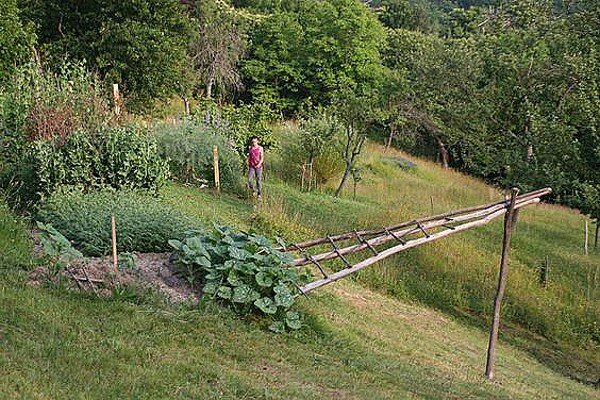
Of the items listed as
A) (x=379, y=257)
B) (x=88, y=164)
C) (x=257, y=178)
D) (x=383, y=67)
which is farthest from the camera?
(x=383, y=67)

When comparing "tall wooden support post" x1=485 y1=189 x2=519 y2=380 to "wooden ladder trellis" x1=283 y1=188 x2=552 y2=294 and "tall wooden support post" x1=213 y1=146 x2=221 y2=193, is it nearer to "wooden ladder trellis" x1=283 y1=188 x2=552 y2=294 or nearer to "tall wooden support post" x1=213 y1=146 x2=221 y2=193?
"wooden ladder trellis" x1=283 y1=188 x2=552 y2=294

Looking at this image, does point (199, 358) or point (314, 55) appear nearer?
point (199, 358)

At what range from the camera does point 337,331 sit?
691 cm

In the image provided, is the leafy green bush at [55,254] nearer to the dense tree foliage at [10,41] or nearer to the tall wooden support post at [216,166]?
the tall wooden support post at [216,166]

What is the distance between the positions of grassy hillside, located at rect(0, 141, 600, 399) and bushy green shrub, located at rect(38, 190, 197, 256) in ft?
1.74

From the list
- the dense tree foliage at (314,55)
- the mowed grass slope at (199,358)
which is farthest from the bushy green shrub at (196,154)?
the dense tree foliage at (314,55)

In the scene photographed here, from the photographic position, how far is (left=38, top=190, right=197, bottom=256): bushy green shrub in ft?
23.3

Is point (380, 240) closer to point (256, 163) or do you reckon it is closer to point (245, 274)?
point (245, 274)

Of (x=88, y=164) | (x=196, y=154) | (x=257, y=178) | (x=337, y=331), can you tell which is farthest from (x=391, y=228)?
(x=196, y=154)

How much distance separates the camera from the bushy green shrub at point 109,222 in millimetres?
7089

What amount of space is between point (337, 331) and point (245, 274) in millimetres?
1184

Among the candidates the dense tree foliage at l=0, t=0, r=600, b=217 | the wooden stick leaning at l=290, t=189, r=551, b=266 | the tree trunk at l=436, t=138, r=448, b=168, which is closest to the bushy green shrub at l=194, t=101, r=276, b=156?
the dense tree foliage at l=0, t=0, r=600, b=217

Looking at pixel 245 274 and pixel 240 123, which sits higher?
pixel 240 123

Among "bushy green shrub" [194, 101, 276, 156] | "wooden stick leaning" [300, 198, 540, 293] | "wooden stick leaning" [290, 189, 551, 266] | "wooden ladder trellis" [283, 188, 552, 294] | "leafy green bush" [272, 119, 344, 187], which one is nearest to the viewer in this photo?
"wooden stick leaning" [300, 198, 540, 293]
